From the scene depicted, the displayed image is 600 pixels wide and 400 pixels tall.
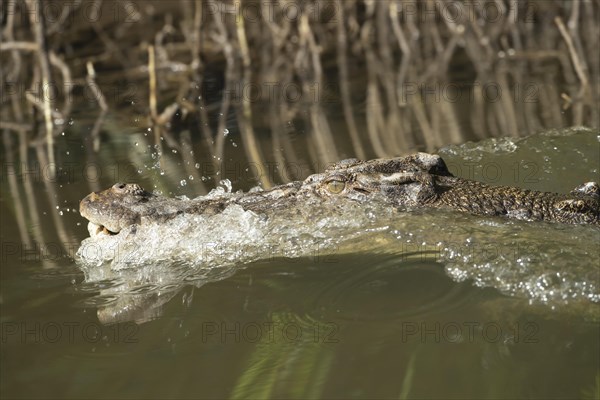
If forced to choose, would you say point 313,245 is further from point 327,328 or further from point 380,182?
point 327,328

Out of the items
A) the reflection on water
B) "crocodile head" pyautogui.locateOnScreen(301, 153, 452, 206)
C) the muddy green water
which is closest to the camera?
the muddy green water

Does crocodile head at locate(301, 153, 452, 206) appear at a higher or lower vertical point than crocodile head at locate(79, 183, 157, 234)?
lower

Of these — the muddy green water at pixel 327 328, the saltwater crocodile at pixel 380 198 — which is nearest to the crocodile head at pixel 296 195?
the saltwater crocodile at pixel 380 198

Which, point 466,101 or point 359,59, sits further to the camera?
point 359,59

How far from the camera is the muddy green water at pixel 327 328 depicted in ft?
12.4

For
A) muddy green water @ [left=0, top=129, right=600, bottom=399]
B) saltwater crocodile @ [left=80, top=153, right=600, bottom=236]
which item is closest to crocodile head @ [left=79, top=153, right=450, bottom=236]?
saltwater crocodile @ [left=80, top=153, right=600, bottom=236]

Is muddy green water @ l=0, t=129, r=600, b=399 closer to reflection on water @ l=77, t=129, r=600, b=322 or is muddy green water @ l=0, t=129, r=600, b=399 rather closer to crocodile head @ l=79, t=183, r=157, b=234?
A: reflection on water @ l=77, t=129, r=600, b=322

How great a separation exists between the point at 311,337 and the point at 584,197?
1873 mm

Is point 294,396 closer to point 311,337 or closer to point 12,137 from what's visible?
point 311,337

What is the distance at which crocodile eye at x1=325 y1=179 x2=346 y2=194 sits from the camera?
5.00 m

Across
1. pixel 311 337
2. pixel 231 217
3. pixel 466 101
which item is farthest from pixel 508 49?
pixel 311 337

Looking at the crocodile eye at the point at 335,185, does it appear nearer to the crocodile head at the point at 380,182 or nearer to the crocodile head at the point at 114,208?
the crocodile head at the point at 380,182

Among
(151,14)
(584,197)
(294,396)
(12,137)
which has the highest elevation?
(151,14)

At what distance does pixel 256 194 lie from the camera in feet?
16.9
